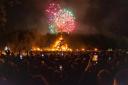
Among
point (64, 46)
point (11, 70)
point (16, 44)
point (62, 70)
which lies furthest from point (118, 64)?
point (64, 46)

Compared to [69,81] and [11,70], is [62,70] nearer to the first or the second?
[69,81]

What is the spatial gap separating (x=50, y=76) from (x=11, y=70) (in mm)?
1297

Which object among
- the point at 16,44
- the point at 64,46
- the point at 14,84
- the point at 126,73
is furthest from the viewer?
the point at 64,46

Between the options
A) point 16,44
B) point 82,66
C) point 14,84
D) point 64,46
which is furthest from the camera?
point 64,46

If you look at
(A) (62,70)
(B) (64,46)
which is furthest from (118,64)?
(B) (64,46)

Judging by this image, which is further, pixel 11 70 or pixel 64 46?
pixel 64 46

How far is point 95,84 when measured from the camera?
1430 centimetres

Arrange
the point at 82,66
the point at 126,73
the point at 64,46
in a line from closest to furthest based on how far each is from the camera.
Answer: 1. the point at 126,73
2. the point at 82,66
3. the point at 64,46

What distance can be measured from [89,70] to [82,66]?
1.05m

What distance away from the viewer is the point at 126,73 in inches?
511

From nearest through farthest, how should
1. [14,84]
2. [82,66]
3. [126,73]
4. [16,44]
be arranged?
1. [126,73]
2. [14,84]
3. [82,66]
4. [16,44]

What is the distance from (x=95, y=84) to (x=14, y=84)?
2.40 meters

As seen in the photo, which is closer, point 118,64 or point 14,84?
point 14,84

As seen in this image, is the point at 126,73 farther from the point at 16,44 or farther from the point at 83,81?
the point at 16,44
